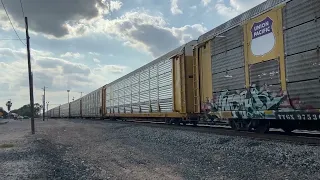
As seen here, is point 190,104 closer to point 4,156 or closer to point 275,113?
point 275,113

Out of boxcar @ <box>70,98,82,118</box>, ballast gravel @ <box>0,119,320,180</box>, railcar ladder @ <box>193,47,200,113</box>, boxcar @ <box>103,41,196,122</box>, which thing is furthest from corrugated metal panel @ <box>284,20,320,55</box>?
boxcar @ <box>70,98,82,118</box>

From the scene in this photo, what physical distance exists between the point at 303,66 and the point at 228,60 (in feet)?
12.7

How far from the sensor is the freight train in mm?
9102

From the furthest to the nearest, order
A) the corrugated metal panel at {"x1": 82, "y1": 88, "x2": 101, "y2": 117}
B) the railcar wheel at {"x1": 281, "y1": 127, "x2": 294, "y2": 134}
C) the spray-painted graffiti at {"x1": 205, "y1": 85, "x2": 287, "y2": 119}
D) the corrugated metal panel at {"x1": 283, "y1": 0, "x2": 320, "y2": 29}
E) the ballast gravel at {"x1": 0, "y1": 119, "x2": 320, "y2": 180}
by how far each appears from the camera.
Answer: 1. the corrugated metal panel at {"x1": 82, "y1": 88, "x2": 101, "y2": 117}
2. the railcar wheel at {"x1": 281, "y1": 127, "x2": 294, "y2": 134}
3. the spray-painted graffiti at {"x1": 205, "y1": 85, "x2": 287, "y2": 119}
4. the corrugated metal panel at {"x1": 283, "y1": 0, "x2": 320, "y2": 29}
5. the ballast gravel at {"x1": 0, "y1": 119, "x2": 320, "y2": 180}

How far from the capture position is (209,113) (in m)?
14.2

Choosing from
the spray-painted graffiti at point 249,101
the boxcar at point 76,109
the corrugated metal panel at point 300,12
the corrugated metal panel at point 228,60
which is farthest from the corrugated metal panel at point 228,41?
the boxcar at point 76,109

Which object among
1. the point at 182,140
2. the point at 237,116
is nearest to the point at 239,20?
the point at 237,116

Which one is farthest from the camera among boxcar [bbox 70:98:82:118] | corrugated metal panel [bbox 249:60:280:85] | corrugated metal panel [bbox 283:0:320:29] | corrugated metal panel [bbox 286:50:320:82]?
boxcar [bbox 70:98:82:118]

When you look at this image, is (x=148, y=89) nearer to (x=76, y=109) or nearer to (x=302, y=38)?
(x=302, y=38)

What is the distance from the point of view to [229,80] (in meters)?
12.6

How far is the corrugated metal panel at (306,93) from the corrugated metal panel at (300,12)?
1.73 meters

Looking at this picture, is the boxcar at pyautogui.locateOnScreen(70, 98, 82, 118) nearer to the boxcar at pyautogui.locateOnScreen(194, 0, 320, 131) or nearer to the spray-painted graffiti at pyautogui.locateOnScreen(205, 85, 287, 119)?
the boxcar at pyautogui.locateOnScreen(194, 0, 320, 131)

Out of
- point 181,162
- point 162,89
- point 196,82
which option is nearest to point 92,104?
point 162,89

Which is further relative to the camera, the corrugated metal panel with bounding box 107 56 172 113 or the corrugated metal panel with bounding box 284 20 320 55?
the corrugated metal panel with bounding box 107 56 172 113
